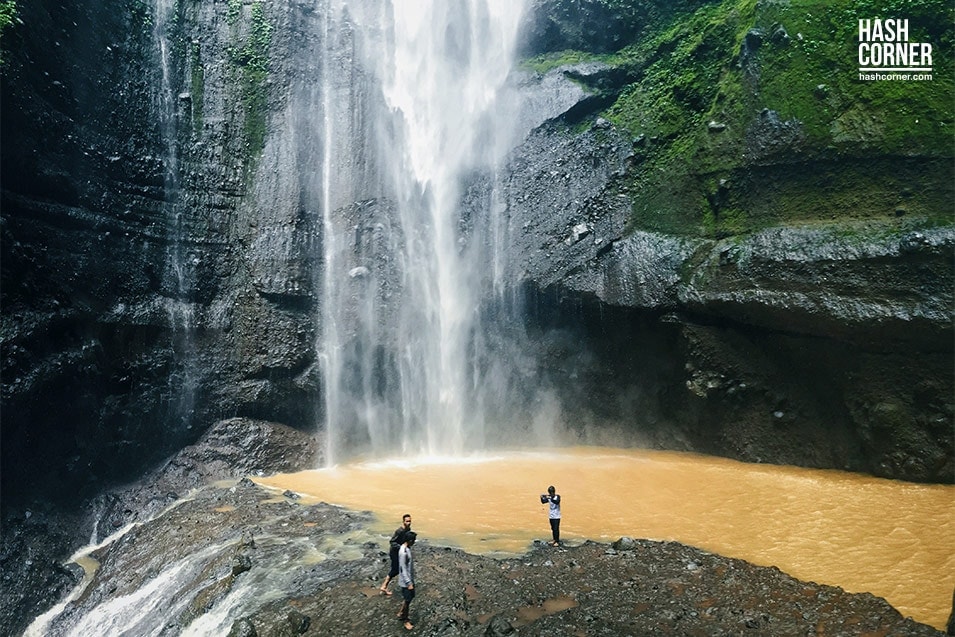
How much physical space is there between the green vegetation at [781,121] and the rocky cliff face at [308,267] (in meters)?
0.12

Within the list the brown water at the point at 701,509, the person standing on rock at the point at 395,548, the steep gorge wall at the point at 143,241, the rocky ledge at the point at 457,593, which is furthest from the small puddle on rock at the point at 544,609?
the steep gorge wall at the point at 143,241

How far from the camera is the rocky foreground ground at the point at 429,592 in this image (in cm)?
679

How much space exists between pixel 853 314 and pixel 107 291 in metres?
18.8

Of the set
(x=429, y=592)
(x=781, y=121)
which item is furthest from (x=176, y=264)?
(x=781, y=121)

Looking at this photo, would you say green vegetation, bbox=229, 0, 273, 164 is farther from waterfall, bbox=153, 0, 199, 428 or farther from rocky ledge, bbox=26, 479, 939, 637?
rocky ledge, bbox=26, 479, 939, 637

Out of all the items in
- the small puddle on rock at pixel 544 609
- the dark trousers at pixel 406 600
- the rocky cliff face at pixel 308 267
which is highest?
the rocky cliff face at pixel 308 267

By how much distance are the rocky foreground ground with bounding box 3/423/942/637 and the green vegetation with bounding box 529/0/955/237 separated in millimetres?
10312

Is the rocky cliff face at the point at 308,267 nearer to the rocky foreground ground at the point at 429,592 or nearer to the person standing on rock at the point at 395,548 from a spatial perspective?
the rocky foreground ground at the point at 429,592

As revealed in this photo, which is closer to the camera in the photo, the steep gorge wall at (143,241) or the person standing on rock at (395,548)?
the person standing on rock at (395,548)

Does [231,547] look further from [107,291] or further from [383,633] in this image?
[107,291]

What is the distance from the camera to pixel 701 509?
1153cm

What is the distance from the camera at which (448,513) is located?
11656 mm

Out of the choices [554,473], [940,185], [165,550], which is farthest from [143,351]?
[940,185]

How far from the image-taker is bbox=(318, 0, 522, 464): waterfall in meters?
19.0
